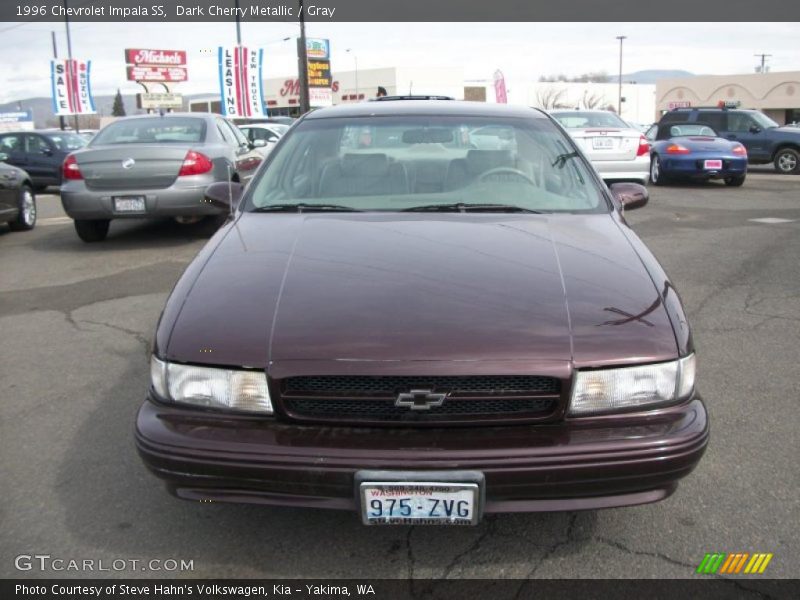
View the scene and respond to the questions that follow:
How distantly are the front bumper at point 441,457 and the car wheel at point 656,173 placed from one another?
13532mm

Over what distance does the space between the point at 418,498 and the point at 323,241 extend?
44.8 inches

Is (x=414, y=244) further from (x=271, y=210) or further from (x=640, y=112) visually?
(x=640, y=112)

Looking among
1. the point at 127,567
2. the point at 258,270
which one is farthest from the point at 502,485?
the point at 127,567

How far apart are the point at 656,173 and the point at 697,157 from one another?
107 cm

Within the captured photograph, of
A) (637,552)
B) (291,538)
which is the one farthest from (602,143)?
(291,538)

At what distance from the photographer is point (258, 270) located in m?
2.66

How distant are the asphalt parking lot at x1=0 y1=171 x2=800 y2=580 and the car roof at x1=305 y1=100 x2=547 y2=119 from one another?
1795 mm

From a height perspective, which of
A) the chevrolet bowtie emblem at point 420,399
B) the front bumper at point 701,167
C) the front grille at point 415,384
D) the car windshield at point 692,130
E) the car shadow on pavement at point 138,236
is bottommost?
the car shadow on pavement at point 138,236

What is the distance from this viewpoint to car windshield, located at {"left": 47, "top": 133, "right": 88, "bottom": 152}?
16.0m

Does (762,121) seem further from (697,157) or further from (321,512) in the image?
(321,512)

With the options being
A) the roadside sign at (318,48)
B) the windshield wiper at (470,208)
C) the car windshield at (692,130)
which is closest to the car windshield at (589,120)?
the car windshield at (692,130)

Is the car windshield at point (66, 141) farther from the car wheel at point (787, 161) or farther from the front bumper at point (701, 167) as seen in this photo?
the car wheel at point (787, 161)

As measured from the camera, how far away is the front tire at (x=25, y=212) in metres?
9.69

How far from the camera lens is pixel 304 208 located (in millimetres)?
3285
